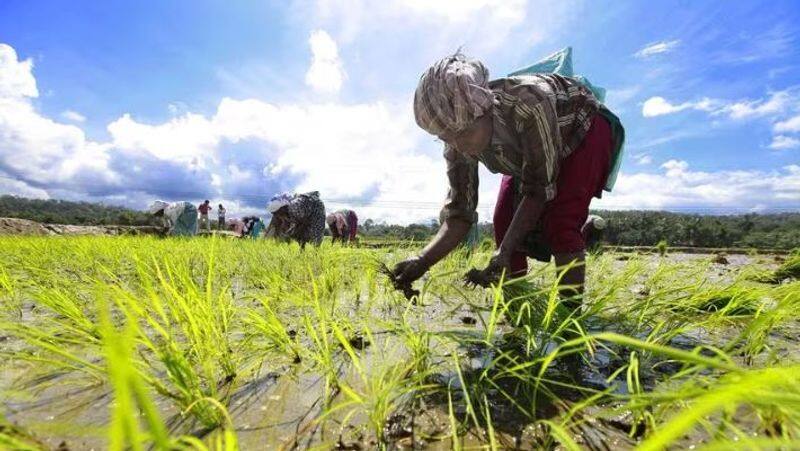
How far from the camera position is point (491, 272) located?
1.37m

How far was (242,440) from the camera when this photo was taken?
90 centimetres

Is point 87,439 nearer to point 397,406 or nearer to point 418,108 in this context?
point 397,406

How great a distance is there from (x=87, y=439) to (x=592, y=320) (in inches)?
68.1

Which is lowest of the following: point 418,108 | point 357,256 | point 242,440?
point 242,440

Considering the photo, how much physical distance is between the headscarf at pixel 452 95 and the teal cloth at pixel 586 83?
0.52 metres

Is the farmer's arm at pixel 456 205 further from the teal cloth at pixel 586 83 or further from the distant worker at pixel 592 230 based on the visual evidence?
the distant worker at pixel 592 230

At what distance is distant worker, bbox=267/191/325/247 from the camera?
17.2 ft

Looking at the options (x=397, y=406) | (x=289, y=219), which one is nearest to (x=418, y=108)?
(x=397, y=406)

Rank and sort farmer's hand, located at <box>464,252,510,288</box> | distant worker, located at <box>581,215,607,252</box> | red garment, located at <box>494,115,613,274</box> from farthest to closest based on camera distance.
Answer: distant worker, located at <box>581,215,607,252</box> → red garment, located at <box>494,115,613,274</box> → farmer's hand, located at <box>464,252,510,288</box>

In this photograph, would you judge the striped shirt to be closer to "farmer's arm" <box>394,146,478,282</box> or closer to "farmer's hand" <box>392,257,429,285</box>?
"farmer's arm" <box>394,146,478,282</box>

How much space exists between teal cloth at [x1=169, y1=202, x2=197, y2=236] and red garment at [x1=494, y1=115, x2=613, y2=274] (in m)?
8.65

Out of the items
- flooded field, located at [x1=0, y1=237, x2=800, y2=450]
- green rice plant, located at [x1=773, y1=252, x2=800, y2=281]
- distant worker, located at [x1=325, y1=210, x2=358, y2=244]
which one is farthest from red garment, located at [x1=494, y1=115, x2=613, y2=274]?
distant worker, located at [x1=325, y1=210, x2=358, y2=244]

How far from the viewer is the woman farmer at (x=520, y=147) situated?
1.40m

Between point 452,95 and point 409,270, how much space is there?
78cm
